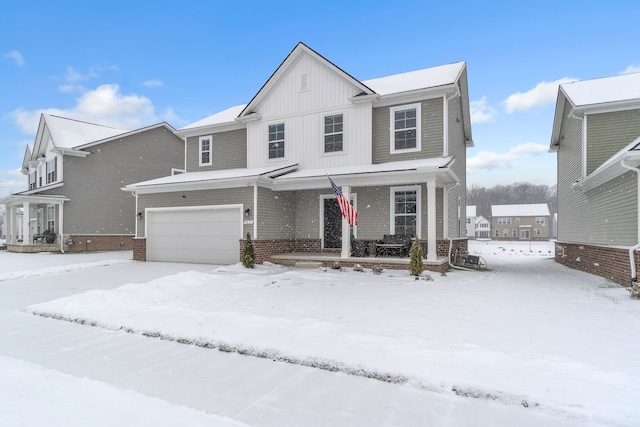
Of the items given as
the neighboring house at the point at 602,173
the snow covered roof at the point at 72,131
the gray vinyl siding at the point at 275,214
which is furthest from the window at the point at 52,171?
the neighboring house at the point at 602,173

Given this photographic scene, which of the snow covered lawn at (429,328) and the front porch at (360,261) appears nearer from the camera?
the snow covered lawn at (429,328)

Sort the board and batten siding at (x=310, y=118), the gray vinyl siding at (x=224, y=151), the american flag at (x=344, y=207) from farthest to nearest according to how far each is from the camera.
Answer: the gray vinyl siding at (x=224, y=151), the board and batten siding at (x=310, y=118), the american flag at (x=344, y=207)

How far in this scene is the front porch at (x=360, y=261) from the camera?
1105cm

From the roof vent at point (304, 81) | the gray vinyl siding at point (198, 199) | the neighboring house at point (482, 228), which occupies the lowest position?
the neighboring house at point (482, 228)

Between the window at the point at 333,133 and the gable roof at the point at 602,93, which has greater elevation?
the gable roof at the point at 602,93

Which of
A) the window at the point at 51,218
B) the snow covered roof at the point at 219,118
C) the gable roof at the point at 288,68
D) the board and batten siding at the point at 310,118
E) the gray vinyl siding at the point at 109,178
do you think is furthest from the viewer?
the window at the point at 51,218

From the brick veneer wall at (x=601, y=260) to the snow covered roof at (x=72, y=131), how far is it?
25607mm

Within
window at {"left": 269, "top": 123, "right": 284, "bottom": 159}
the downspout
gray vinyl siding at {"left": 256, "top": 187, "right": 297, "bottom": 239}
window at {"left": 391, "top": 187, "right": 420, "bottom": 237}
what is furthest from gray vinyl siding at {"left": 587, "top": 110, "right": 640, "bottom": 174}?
window at {"left": 269, "top": 123, "right": 284, "bottom": 159}

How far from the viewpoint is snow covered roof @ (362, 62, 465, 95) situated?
13109 mm

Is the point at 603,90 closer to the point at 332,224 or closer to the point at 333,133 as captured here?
the point at 333,133

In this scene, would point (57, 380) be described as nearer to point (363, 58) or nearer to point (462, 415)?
point (462, 415)

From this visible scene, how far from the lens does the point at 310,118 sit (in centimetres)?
1456

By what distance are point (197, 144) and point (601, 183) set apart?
16.0m

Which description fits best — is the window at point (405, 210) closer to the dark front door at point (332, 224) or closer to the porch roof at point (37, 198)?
the dark front door at point (332, 224)
